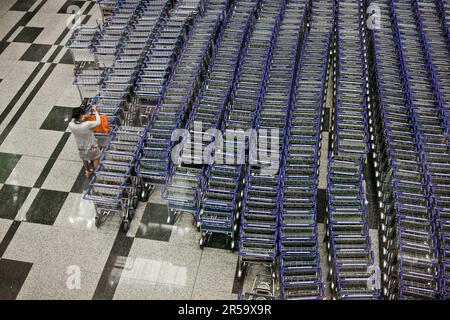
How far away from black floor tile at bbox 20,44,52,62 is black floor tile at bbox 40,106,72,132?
2001 mm

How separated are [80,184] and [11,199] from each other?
1.11m

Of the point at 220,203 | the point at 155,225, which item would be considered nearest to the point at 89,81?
the point at 155,225

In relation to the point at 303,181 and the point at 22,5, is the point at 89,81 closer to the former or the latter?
the point at 303,181

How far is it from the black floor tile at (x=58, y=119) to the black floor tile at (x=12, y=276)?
2824 mm

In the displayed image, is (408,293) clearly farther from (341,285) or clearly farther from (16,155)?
(16,155)

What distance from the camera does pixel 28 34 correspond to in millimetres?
10680

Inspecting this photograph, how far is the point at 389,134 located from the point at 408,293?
2.55m

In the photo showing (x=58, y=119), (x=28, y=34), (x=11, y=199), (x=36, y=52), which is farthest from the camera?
(x=28, y=34)

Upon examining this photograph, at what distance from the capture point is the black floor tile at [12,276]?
5.99 meters

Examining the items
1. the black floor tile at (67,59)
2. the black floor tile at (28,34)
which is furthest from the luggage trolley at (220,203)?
the black floor tile at (28,34)

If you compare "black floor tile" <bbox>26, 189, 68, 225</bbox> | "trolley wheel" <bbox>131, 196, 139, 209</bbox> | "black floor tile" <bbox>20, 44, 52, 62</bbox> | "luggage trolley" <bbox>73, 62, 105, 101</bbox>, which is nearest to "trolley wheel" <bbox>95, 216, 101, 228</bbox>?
"trolley wheel" <bbox>131, 196, 139, 209</bbox>

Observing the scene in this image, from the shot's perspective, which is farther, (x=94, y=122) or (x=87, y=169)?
(x=87, y=169)

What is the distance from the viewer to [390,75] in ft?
25.5

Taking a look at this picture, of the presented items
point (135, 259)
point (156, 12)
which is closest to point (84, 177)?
point (135, 259)
